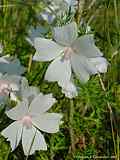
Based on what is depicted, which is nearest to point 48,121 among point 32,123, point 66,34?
point 32,123

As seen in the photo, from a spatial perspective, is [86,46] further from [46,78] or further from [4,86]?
[4,86]

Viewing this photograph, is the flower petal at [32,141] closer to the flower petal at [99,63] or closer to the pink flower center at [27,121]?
the pink flower center at [27,121]

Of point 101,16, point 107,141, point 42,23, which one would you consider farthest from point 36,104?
point 101,16

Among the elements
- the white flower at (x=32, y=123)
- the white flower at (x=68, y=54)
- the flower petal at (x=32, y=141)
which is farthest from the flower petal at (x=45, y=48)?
the flower petal at (x=32, y=141)

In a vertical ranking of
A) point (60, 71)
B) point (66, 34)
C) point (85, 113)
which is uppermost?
point (66, 34)

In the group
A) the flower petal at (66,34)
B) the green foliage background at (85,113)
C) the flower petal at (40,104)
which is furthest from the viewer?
the green foliage background at (85,113)

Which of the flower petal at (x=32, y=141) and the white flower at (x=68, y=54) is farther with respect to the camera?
the flower petal at (x=32, y=141)

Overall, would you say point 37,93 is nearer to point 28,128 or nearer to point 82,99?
point 28,128
